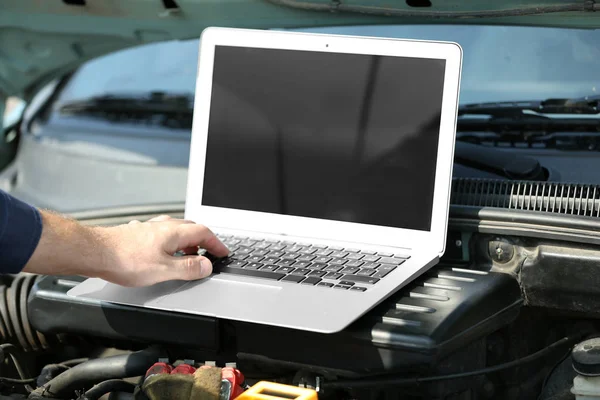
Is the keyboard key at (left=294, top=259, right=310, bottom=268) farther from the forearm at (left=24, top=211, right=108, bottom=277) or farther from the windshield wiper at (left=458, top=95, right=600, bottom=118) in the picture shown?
the windshield wiper at (left=458, top=95, right=600, bottom=118)

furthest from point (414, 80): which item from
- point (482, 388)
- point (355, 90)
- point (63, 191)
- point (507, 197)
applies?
point (63, 191)

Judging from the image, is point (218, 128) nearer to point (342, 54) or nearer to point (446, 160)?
point (342, 54)

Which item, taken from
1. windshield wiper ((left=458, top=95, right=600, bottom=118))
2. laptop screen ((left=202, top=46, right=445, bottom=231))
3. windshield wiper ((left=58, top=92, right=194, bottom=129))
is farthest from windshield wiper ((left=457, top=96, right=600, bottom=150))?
windshield wiper ((left=58, top=92, right=194, bottom=129))

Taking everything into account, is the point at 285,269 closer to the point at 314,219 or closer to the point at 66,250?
the point at 314,219

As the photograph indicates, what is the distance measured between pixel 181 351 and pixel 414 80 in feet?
1.72

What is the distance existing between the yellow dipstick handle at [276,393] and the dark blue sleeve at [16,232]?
30 centimetres

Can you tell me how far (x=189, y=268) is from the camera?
1072 mm

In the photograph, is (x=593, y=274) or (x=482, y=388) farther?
(x=482, y=388)

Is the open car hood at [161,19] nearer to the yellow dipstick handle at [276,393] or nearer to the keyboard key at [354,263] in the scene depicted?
the keyboard key at [354,263]

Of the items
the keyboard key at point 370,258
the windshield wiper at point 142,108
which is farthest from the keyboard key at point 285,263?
the windshield wiper at point 142,108

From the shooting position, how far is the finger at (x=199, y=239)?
1.08 meters

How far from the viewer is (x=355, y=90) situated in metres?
1.23

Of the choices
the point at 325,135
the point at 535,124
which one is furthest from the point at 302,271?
the point at 535,124

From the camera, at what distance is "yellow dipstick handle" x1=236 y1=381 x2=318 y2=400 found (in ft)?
3.05
